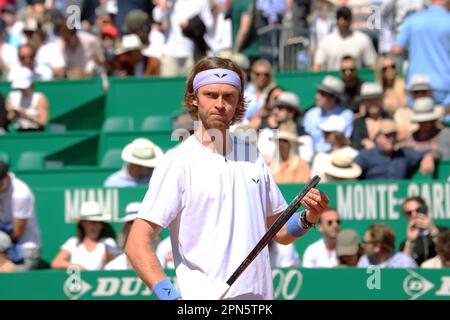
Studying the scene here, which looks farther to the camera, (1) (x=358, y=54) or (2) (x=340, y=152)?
(1) (x=358, y=54)

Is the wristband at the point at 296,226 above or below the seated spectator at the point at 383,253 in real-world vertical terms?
above

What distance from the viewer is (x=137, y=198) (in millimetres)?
11195

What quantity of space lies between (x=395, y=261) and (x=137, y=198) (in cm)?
237

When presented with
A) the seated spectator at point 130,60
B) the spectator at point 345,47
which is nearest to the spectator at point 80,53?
the seated spectator at point 130,60

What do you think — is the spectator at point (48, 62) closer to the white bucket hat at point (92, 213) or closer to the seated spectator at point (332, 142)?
the seated spectator at point (332, 142)

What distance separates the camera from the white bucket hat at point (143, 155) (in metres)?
11.3

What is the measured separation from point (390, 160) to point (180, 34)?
3810 millimetres

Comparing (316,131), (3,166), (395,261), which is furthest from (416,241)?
(3,166)

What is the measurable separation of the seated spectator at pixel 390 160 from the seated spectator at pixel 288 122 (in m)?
0.55

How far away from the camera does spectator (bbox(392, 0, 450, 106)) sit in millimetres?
12992

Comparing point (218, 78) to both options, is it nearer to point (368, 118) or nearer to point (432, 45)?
point (368, 118)

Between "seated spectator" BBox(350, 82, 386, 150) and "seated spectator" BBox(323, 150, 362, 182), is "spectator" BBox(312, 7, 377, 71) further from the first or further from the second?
"seated spectator" BBox(323, 150, 362, 182)
